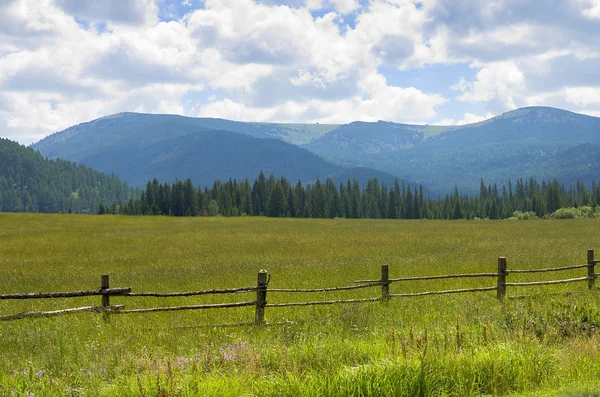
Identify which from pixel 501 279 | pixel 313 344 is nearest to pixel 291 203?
pixel 501 279

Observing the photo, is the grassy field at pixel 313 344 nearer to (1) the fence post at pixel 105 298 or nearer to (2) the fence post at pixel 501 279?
(1) the fence post at pixel 105 298

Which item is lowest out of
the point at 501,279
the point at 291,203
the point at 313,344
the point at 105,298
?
the point at 313,344

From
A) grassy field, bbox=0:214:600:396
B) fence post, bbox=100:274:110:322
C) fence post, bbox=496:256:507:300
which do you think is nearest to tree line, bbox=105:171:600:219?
grassy field, bbox=0:214:600:396

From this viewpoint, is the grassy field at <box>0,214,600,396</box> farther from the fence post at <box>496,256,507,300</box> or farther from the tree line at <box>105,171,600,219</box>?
the tree line at <box>105,171,600,219</box>

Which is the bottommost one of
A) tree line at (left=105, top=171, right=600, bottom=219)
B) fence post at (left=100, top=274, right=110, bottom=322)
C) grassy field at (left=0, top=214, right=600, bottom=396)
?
grassy field at (left=0, top=214, right=600, bottom=396)

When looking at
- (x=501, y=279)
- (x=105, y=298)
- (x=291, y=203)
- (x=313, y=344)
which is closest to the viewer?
(x=313, y=344)

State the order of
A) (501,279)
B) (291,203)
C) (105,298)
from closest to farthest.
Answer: (105,298) < (501,279) < (291,203)

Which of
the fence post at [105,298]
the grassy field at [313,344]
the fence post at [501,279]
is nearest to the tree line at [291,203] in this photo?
the grassy field at [313,344]

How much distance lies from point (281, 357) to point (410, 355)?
2.50 m

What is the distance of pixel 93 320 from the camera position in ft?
47.5

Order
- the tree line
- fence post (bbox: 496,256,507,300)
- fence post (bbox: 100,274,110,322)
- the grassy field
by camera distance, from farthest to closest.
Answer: the tree line, fence post (bbox: 496,256,507,300), fence post (bbox: 100,274,110,322), the grassy field

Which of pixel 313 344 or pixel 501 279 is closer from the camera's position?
pixel 313 344

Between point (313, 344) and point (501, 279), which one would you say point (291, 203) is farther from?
point (313, 344)

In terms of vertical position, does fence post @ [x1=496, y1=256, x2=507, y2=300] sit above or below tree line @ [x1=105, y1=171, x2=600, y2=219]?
below
